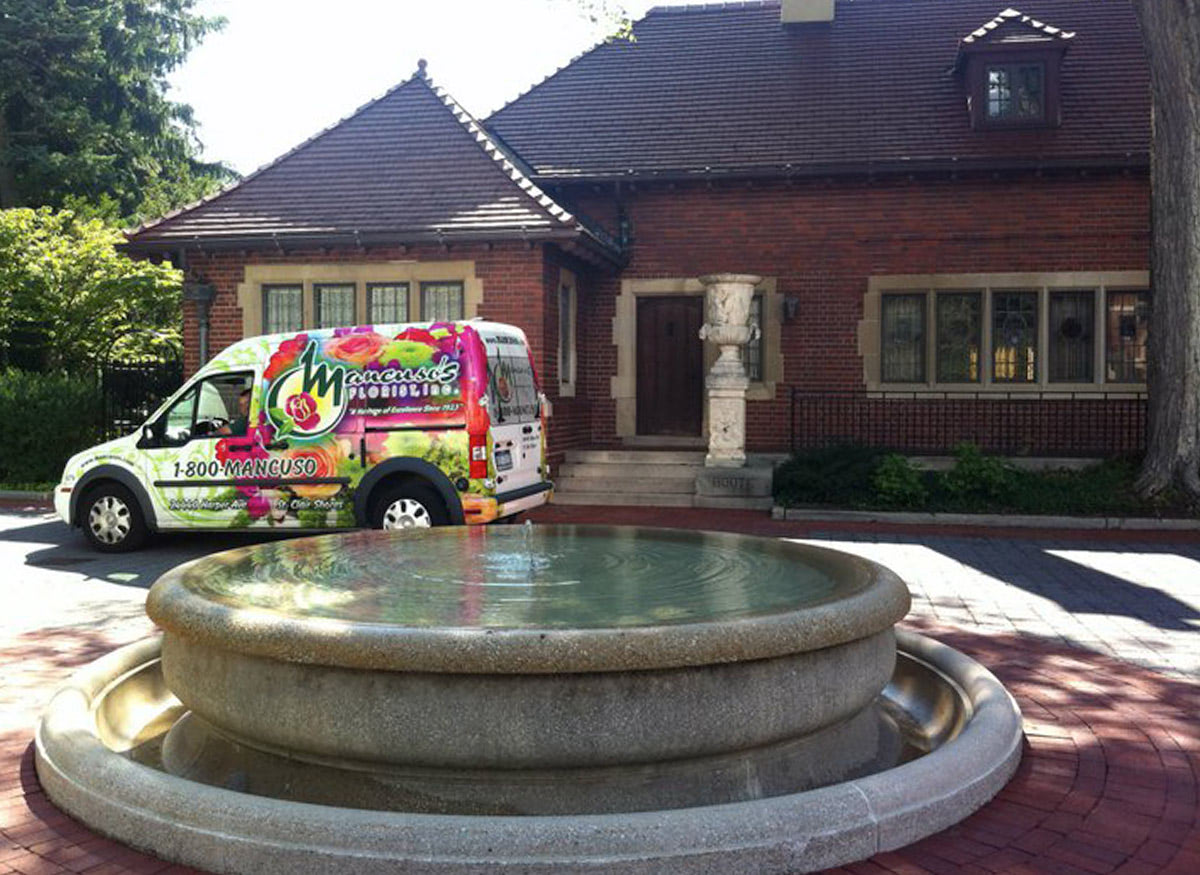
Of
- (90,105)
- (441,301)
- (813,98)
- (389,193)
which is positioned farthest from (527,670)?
(90,105)

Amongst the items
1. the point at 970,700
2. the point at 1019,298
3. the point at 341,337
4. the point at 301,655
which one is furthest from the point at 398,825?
Answer: the point at 1019,298

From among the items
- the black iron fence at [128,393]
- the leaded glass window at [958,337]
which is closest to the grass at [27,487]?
the black iron fence at [128,393]

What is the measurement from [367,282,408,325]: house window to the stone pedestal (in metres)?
4.58

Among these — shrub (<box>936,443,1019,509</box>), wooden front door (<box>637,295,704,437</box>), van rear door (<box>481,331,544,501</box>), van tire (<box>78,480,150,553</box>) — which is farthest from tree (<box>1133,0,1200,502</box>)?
van tire (<box>78,480,150,553</box>)

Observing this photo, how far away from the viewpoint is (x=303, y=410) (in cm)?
1065

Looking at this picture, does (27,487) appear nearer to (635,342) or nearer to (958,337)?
(635,342)

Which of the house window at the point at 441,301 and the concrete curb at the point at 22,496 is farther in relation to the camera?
the concrete curb at the point at 22,496

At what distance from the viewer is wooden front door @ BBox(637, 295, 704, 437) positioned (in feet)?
61.2

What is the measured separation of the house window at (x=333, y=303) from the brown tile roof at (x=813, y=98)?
3970 mm

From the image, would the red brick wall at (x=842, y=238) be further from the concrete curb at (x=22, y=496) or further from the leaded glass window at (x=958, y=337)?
the concrete curb at (x=22, y=496)

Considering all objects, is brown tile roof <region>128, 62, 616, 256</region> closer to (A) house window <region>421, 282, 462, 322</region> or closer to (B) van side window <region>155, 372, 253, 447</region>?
(A) house window <region>421, 282, 462, 322</region>

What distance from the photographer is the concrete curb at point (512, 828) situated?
3.23 meters

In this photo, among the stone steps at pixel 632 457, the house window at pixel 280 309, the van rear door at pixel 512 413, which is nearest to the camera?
the van rear door at pixel 512 413

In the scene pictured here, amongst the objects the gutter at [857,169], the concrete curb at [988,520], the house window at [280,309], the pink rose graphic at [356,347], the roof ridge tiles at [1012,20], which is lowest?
the concrete curb at [988,520]
